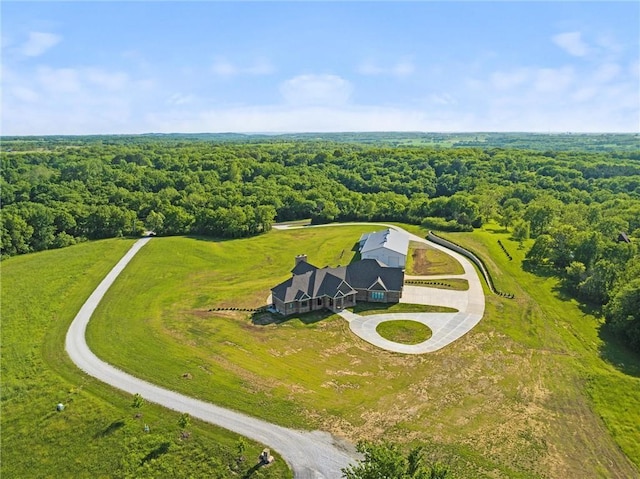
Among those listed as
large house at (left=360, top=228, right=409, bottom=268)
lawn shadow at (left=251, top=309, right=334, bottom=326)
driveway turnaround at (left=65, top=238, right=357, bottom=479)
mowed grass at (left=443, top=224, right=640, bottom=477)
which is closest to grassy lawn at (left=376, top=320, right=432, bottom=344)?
lawn shadow at (left=251, top=309, right=334, bottom=326)

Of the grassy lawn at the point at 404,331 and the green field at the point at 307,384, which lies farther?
the grassy lawn at the point at 404,331

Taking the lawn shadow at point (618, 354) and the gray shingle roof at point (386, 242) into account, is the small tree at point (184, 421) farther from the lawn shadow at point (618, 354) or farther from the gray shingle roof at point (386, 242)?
the gray shingle roof at point (386, 242)

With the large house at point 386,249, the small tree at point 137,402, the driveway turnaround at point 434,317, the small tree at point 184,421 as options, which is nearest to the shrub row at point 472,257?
the driveway turnaround at point 434,317

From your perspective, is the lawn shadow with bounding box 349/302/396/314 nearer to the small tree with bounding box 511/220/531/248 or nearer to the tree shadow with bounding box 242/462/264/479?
the tree shadow with bounding box 242/462/264/479

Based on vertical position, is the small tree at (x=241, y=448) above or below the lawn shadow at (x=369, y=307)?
below

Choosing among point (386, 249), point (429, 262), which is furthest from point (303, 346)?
point (429, 262)

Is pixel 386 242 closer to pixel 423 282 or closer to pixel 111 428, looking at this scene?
pixel 423 282

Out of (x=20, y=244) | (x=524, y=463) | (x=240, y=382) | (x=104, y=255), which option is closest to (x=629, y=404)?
(x=524, y=463)
